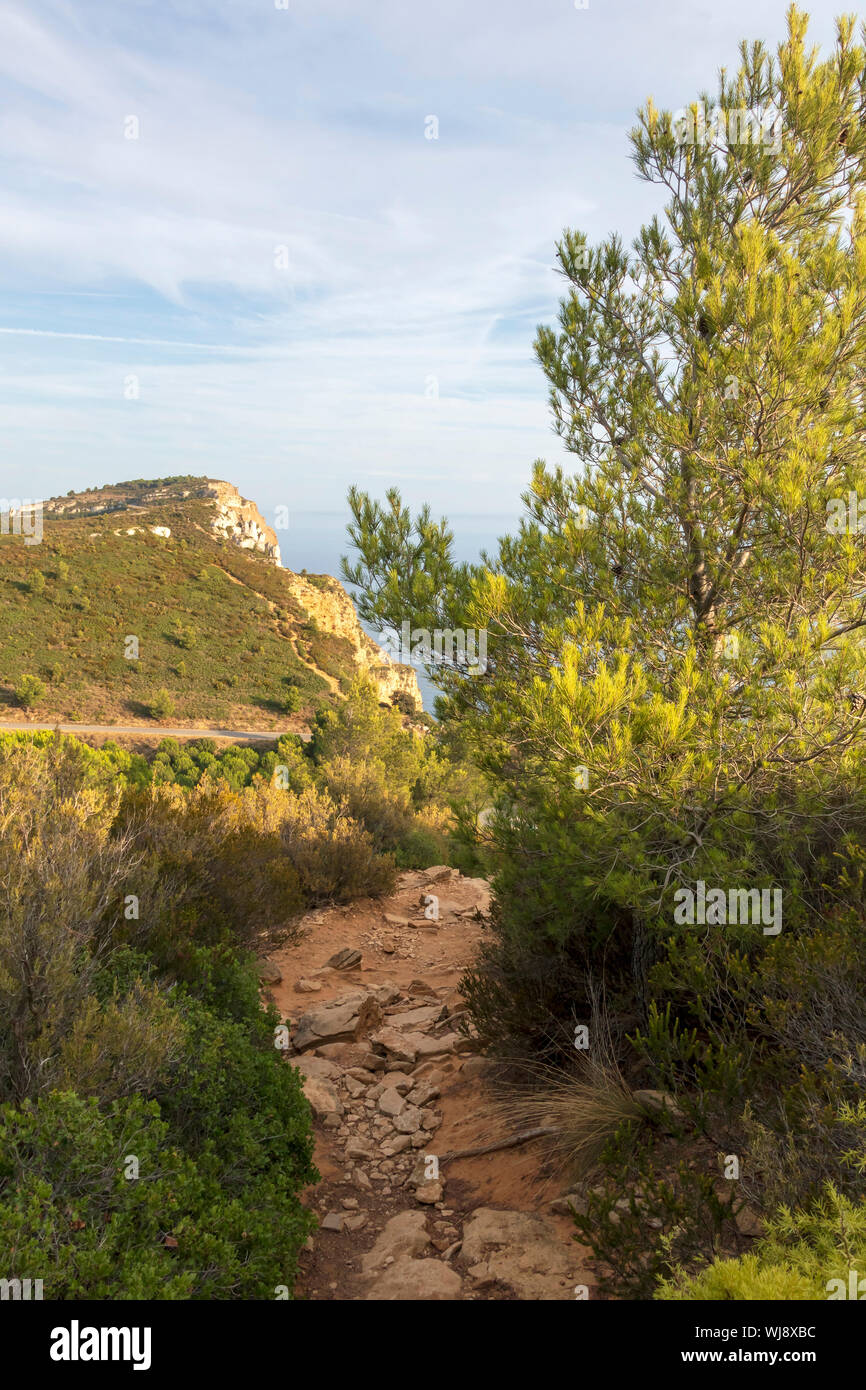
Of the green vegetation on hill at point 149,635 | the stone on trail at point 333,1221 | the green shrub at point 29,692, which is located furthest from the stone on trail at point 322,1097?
the green shrub at point 29,692

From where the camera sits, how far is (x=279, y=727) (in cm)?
3894

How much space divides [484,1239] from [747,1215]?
113cm

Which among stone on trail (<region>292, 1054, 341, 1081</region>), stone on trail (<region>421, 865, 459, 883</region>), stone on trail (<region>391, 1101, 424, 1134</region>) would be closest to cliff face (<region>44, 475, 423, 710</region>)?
stone on trail (<region>421, 865, 459, 883</region>)

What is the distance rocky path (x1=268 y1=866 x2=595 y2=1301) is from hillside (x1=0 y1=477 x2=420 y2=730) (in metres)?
23.7

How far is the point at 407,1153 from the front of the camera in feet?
13.9

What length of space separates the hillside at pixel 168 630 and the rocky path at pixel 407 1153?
77.8 feet

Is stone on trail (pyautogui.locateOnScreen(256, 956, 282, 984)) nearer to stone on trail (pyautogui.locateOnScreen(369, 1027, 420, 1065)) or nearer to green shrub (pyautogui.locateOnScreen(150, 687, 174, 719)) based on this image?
stone on trail (pyautogui.locateOnScreen(369, 1027, 420, 1065))

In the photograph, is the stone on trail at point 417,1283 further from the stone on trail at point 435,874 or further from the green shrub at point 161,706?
the green shrub at point 161,706

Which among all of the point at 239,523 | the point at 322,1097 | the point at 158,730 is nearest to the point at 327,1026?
the point at 322,1097

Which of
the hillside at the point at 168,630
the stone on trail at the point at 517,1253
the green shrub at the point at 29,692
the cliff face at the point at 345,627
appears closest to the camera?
the stone on trail at the point at 517,1253

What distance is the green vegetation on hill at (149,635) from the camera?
121 feet

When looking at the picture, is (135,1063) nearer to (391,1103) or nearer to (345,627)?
(391,1103)

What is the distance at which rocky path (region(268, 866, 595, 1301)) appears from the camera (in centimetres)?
306
